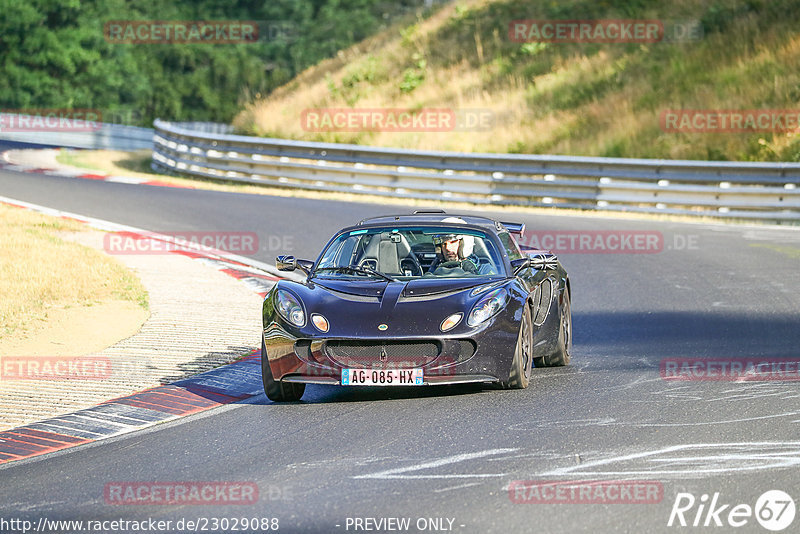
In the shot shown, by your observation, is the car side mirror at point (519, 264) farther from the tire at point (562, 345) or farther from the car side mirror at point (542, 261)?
the tire at point (562, 345)

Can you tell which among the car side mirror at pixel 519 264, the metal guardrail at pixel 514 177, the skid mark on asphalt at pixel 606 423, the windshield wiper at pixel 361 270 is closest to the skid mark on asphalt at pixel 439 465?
the skid mark on asphalt at pixel 606 423

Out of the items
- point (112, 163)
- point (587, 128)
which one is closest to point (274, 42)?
point (112, 163)

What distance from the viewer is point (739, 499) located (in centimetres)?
600

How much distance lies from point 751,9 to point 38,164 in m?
20.4

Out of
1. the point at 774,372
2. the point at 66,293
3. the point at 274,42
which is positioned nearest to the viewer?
the point at 774,372

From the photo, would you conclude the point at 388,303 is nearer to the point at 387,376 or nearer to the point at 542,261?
the point at 387,376

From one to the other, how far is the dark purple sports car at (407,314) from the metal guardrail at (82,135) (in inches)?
1297

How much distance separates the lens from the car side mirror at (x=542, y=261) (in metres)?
10.2

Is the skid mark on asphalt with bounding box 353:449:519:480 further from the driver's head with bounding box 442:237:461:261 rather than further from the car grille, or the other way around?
the driver's head with bounding box 442:237:461:261

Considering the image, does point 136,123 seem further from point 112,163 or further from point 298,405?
point 298,405

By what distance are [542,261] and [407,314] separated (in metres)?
1.88

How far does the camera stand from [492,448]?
23.9 ft

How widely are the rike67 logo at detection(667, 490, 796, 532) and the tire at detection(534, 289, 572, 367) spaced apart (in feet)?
14.7

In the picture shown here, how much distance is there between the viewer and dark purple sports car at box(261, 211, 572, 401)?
28.8 ft
